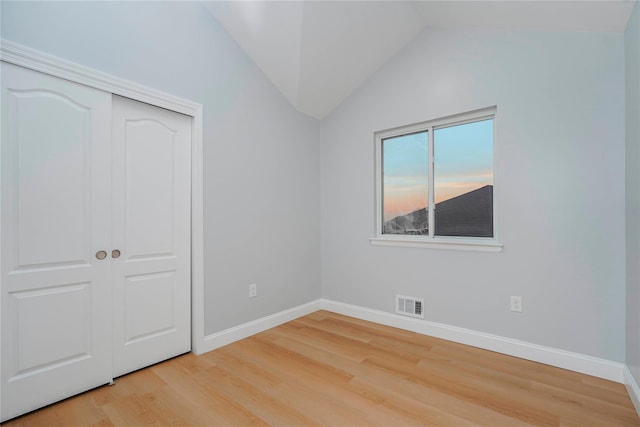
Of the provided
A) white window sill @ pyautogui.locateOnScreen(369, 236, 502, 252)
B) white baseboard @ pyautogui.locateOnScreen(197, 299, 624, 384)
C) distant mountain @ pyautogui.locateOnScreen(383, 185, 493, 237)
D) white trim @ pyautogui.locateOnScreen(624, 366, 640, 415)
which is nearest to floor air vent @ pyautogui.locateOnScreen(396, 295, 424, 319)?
white baseboard @ pyautogui.locateOnScreen(197, 299, 624, 384)

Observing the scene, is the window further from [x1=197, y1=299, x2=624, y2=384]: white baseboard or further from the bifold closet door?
A: the bifold closet door

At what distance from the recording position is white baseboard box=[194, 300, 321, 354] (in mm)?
2625

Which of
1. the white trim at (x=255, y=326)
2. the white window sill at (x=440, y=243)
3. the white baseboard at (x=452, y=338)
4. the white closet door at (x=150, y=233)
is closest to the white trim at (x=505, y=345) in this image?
the white baseboard at (x=452, y=338)

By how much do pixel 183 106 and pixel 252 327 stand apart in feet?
6.94

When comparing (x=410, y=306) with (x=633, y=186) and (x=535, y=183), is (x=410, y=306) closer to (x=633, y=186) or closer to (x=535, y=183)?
(x=535, y=183)

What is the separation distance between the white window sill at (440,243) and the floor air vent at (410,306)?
1.77 feet

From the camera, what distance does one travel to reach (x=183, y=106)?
2475 mm

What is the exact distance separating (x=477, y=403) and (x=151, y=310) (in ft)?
7.80

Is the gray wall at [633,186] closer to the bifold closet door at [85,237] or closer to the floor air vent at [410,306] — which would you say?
the floor air vent at [410,306]

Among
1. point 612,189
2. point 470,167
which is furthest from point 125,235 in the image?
point 612,189

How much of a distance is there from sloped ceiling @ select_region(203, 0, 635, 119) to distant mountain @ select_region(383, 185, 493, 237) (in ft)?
4.40

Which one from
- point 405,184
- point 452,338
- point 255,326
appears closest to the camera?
point 452,338

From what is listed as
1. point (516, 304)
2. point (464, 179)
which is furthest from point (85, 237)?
point (516, 304)

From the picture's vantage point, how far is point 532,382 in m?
2.08
